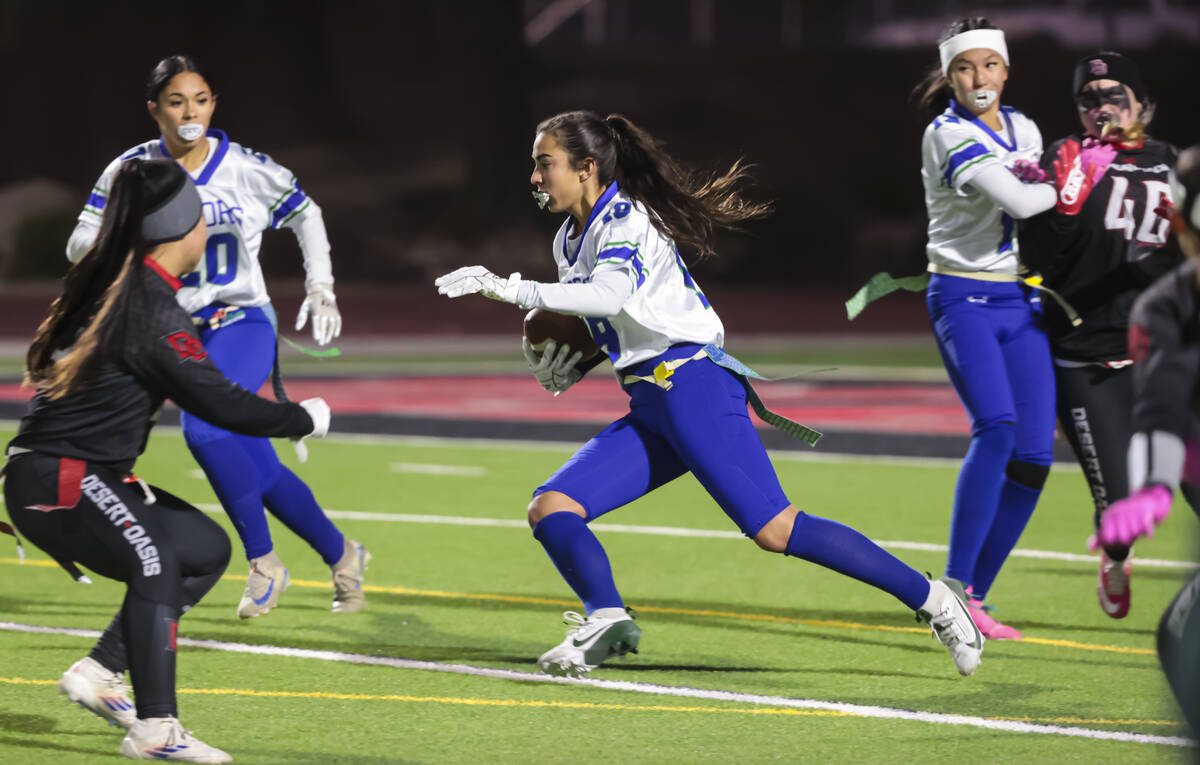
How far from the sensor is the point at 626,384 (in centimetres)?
594

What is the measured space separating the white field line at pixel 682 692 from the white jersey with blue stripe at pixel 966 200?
1973 mm

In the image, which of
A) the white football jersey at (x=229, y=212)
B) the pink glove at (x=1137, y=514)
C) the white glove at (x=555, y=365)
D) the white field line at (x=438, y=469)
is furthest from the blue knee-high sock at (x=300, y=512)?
the white field line at (x=438, y=469)

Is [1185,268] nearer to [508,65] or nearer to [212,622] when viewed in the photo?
[212,622]

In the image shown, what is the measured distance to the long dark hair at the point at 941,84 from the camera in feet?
22.6

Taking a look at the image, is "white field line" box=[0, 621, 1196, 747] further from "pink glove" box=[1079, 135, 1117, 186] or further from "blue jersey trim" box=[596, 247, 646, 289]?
"pink glove" box=[1079, 135, 1117, 186]

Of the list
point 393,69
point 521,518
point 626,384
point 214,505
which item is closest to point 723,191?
point 626,384

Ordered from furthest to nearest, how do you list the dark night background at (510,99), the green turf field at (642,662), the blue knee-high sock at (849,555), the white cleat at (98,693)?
the dark night background at (510,99)
the blue knee-high sock at (849,555)
the green turf field at (642,662)
the white cleat at (98,693)

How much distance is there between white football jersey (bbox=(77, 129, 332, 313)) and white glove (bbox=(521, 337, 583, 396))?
4.94 ft

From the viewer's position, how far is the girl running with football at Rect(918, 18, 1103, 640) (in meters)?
6.70

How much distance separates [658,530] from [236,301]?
3481 millimetres

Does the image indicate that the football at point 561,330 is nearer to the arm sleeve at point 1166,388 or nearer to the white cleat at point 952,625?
the white cleat at point 952,625

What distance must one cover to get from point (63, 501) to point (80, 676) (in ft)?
2.00

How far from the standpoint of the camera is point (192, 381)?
4812mm

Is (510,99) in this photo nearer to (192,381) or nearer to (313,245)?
(313,245)
